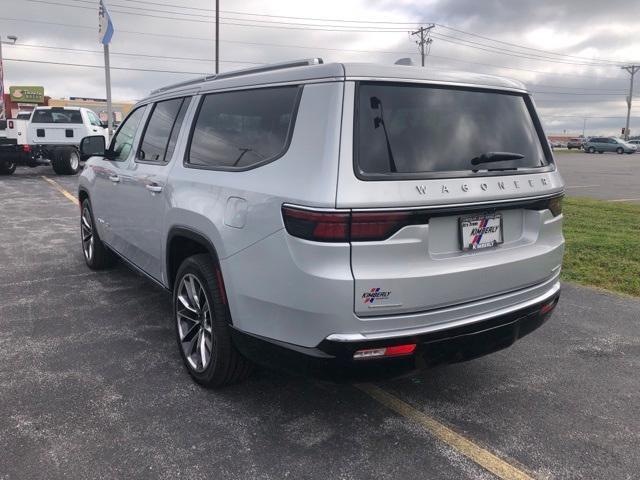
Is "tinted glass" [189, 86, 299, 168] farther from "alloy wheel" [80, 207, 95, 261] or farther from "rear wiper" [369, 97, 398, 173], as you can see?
"alloy wheel" [80, 207, 95, 261]

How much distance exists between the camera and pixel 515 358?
389 centimetres

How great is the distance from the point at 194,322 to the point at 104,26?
17069 mm

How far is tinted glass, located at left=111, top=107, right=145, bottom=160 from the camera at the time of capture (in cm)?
466

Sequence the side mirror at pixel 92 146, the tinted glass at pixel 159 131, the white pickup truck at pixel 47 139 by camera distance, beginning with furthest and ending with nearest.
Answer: the white pickup truck at pixel 47 139
the side mirror at pixel 92 146
the tinted glass at pixel 159 131

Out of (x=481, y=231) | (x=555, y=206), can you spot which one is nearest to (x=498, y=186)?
(x=481, y=231)

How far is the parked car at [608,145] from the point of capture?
163 feet

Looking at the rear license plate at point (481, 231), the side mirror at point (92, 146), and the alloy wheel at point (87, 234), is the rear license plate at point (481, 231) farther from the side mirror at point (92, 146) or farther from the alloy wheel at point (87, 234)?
the alloy wheel at point (87, 234)

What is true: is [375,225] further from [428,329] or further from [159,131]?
[159,131]

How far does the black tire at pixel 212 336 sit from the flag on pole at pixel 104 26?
16.4 m

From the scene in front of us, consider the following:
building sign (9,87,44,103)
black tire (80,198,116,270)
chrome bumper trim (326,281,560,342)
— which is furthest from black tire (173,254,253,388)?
building sign (9,87,44,103)

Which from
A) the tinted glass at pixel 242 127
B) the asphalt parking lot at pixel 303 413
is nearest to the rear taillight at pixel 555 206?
the asphalt parking lot at pixel 303 413

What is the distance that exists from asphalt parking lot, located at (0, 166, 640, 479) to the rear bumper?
1.51 ft

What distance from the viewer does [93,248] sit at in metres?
5.95

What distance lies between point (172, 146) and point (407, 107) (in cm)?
182
